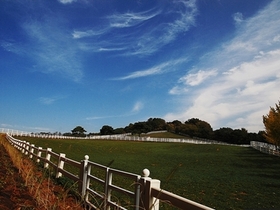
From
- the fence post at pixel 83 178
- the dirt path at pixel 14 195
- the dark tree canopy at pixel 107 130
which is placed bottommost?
the dirt path at pixel 14 195

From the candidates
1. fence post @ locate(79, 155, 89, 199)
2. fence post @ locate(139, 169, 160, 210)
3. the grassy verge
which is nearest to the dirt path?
the grassy verge

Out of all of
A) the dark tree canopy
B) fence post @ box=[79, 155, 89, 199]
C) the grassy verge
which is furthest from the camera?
the dark tree canopy

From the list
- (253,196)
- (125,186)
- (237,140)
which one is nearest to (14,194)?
(125,186)

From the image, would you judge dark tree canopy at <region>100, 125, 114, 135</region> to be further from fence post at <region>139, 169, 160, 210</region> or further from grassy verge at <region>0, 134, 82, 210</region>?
fence post at <region>139, 169, 160, 210</region>

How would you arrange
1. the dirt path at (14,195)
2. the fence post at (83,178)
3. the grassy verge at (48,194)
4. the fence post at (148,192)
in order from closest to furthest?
Result: the fence post at (148,192)
the grassy verge at (48,194)
the dirt path at (14,195)
the fence post at (83,178)

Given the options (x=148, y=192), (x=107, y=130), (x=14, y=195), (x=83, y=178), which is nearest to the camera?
(x=148, y=192)

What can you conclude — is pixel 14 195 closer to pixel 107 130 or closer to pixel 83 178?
pixel 83 178

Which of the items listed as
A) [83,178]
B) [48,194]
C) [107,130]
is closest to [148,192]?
[48,194]

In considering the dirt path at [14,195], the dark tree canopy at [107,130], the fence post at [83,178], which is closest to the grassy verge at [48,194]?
the dirt path at [14,195]

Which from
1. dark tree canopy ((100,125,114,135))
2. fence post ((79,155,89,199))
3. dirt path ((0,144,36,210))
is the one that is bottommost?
dirt path ((0,144,36,210))

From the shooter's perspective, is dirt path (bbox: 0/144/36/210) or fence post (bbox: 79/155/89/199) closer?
dirt path (bbox: 0/144/36/210)

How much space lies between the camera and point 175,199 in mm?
3906

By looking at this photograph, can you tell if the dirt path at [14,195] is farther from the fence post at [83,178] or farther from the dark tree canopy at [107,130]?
the dark tree canopy at [107,130]

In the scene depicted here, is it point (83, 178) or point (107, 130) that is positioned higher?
point (107, 130)
